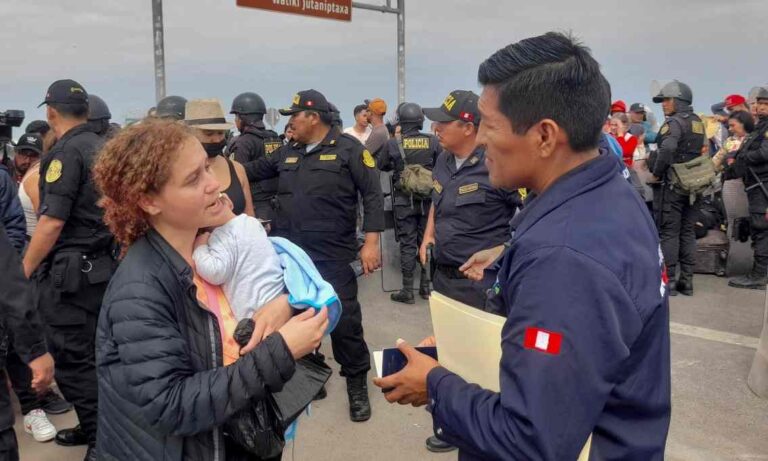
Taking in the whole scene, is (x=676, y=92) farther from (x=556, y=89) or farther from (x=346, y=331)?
(x=556, y=89)

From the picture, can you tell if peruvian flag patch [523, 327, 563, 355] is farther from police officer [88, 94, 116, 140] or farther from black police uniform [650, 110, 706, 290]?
black police uniform [650, 110, 706, 290]

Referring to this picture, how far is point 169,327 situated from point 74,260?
7.06 ft

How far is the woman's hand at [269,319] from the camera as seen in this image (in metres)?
1.66

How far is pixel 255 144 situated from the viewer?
6.17 metres

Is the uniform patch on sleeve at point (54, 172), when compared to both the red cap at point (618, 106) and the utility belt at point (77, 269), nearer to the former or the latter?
the utility belt at point (77, 269)

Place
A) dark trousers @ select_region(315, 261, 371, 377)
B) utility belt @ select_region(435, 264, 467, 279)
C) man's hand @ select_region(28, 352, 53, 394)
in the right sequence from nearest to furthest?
man's hand @ select_region(28, 352, 53, 394) → utility belt @ select_region(435, 264, 467, 279) → dark trousers @ select_region(315, 261, 371, 377)

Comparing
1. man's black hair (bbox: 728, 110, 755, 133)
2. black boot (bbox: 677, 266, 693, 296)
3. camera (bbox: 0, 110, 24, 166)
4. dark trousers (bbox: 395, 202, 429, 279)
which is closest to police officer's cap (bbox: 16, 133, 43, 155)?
camera (bbox: 0, 110, 24, 166)

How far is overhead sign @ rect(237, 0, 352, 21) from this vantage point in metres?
9.34

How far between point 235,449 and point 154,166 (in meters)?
0.86

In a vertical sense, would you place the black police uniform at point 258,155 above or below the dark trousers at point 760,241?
above

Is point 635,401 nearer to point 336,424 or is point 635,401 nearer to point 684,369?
point 336,424

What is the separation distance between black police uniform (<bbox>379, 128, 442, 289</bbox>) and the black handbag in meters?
4.96

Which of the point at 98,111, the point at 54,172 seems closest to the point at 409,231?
the point at 98,111

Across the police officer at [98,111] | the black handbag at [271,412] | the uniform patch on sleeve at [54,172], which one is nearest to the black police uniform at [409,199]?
the police officer at [98,111]
